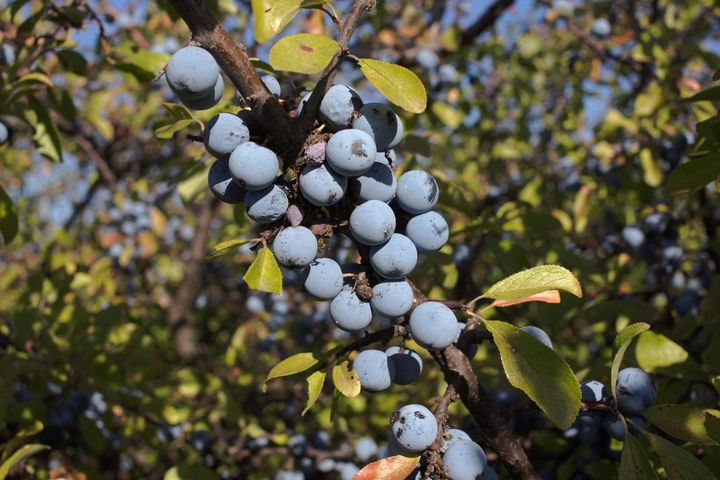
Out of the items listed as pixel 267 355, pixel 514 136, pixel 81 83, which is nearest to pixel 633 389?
pixel 267 355

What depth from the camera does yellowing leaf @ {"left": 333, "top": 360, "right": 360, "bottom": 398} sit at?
3.40 feet

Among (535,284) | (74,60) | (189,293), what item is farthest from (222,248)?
(189,293)

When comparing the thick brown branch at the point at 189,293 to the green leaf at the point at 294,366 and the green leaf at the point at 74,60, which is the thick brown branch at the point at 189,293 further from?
the green leaf at the point at 294,366

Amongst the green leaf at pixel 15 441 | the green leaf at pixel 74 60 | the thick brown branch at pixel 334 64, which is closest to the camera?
the thick brown branch at pixel 334 64

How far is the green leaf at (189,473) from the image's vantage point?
4.65ft

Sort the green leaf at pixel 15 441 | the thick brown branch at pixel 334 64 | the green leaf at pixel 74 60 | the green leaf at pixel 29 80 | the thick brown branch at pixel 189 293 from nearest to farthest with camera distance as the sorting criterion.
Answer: the thick brown branch at pixel 334 64, the green leaf at pixel 15 441, the green leaf at pixel 29 80, the green leaf at pixel 74 60, the thick brown branch at pixel 189 293

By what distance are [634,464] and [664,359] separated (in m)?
0.41

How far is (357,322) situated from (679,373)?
713mm

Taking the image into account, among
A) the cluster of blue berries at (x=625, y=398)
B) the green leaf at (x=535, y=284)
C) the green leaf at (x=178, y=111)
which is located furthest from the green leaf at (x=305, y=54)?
the cluster of blue berries at (x=625, y=398)

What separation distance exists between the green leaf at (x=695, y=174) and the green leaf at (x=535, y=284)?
1.54 ft

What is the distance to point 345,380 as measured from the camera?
1.06 metres

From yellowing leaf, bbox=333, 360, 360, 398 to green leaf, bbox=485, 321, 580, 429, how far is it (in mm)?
255

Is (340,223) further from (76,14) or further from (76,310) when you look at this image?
(76,310)

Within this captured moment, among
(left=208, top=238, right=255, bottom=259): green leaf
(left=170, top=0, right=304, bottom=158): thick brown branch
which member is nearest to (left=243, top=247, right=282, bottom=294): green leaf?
(left=208, top=238, right=255, bottom=259): green leaf
